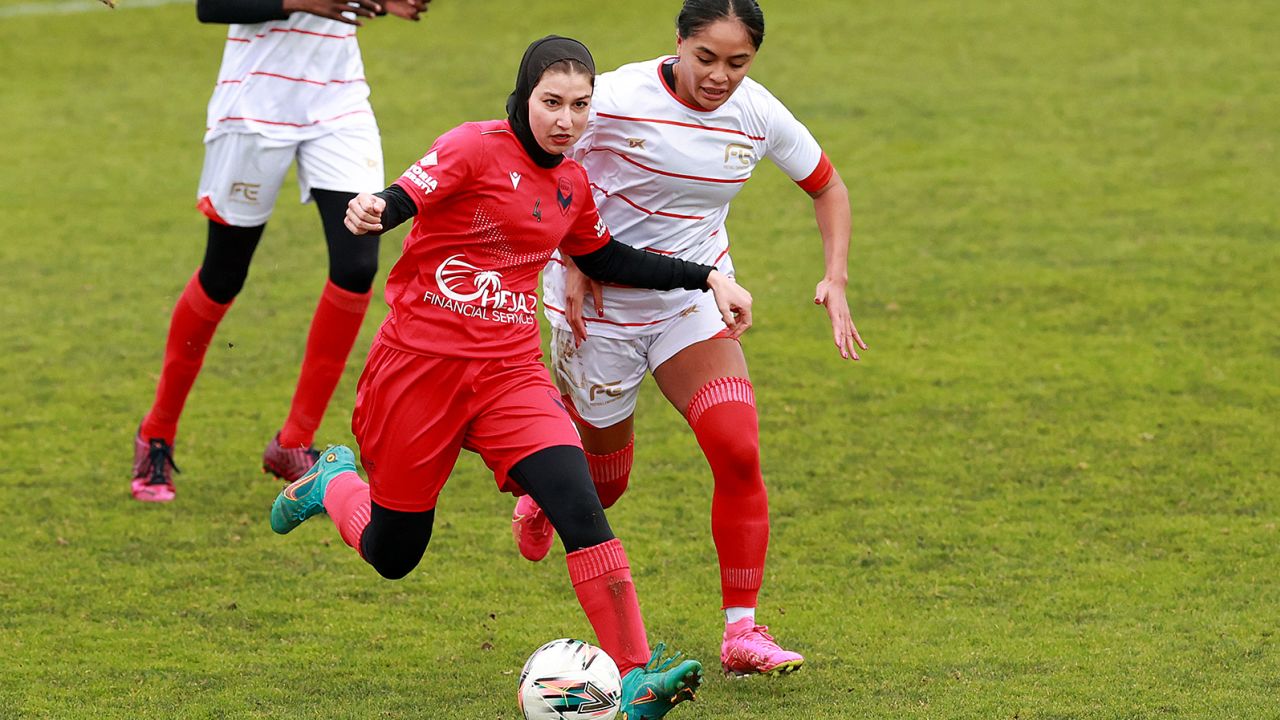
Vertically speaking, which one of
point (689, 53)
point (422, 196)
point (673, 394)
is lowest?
point (673, 394)

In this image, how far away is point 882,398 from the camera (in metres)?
7.84

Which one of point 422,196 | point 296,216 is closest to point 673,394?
point 422,196

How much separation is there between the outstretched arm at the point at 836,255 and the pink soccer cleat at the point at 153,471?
300 centimetres

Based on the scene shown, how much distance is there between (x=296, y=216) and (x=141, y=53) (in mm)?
4539

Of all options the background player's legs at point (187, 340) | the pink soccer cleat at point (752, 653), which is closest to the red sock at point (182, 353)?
the background player's legs at point (187, 340)

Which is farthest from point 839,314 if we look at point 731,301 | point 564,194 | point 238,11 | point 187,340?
point 187,340

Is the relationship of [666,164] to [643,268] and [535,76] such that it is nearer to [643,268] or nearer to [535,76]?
[643,268]

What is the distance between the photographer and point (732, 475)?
16.6 feet

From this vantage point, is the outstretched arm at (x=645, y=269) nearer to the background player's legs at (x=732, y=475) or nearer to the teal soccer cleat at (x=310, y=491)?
the background player's legs at (x=732, y=475)

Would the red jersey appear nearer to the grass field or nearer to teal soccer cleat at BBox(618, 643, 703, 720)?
teal soccer cleat at BBox(618, 643, 703, 720)

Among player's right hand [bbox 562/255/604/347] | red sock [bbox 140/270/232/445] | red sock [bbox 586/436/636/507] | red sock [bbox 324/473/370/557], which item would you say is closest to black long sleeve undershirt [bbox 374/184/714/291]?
player's right hand [bbox 562/255/604/347]

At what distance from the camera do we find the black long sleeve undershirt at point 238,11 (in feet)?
20.8

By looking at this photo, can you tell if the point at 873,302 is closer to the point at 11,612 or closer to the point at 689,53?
the point at 689,53

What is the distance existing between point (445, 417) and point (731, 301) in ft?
2.93
